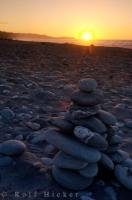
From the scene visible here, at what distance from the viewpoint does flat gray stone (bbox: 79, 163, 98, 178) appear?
4.05 metres

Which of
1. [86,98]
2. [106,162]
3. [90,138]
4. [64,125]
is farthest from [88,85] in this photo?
[106,162]

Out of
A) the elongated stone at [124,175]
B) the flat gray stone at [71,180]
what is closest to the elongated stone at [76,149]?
the flat gray stone at [71,180]

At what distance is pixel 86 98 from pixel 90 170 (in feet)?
2.94

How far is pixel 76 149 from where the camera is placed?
4012 millimetres

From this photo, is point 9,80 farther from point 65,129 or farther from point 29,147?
point 65,129

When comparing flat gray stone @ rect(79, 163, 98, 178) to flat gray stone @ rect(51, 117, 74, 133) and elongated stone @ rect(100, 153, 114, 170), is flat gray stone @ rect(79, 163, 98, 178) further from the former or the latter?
flat gray stone @ rect(51, 117, 74, 133)

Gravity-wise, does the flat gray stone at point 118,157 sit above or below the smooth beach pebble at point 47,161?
above

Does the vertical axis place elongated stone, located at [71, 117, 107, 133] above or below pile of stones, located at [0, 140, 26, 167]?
above

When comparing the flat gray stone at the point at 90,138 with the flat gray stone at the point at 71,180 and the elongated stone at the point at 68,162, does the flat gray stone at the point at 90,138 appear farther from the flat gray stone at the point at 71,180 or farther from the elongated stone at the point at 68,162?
the flat gray stone at the point at 71,180

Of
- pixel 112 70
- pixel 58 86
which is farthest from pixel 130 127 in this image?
pixel 112 70

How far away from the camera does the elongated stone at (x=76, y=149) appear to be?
13.1ft

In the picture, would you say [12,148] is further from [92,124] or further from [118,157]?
[118,157]

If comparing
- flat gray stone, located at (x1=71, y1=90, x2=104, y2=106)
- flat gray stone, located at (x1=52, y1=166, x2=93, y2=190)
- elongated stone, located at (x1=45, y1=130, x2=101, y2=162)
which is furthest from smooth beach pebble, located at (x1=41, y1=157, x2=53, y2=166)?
flat gray stone, located at (x1=71, y1=90, x2=104, y2=106)

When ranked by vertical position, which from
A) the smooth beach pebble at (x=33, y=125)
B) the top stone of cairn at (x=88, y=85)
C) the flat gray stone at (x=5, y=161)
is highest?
the top stone of cairn at (x=88, y=85)
